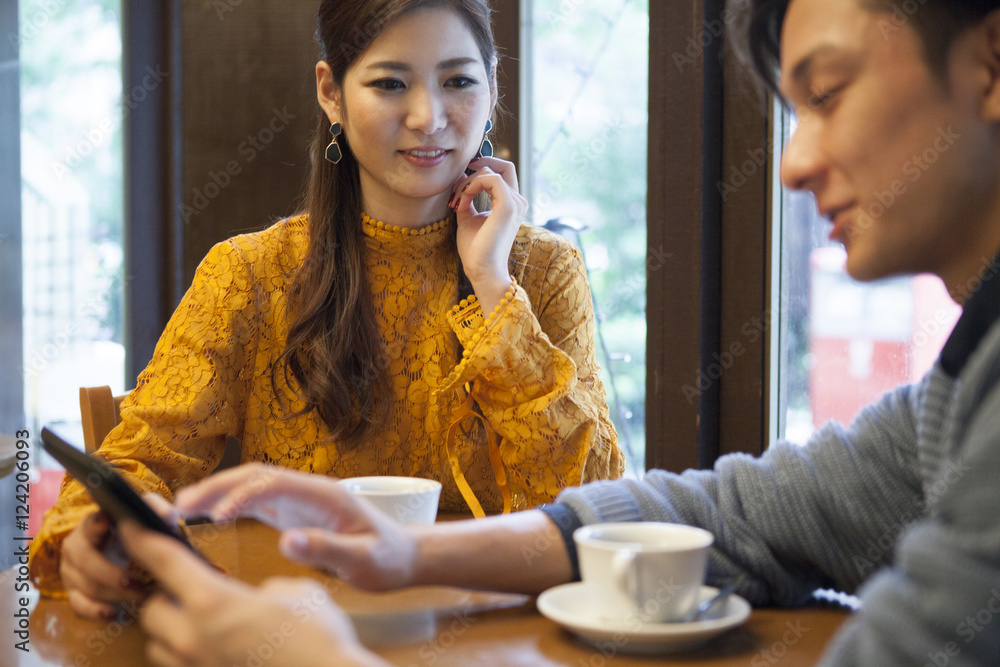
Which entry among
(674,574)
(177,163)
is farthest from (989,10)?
(177,163)

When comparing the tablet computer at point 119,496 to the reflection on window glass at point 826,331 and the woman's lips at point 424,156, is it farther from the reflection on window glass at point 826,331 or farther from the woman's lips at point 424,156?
the reflection on window glass at point 826,331

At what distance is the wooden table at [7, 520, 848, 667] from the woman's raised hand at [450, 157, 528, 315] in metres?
0.75

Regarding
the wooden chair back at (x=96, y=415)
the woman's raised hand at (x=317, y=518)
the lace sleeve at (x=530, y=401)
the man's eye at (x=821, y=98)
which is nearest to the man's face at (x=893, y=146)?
the man's eye at (x=821, y=98)

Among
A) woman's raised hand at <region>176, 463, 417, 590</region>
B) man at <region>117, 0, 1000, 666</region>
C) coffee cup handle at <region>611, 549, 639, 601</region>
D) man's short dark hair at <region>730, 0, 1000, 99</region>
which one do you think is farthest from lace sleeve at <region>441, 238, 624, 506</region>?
man's short dark hair at <region>730, 0, 1000, 99</region>

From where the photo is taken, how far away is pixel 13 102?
2.89 metres

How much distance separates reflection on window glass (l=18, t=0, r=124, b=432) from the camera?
2.94m

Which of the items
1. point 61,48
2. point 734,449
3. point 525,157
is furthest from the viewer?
point 61,48

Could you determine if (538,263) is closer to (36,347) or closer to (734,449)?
(734,449)

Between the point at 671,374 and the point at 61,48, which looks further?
the point at 61,48

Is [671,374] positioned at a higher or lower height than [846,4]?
lower

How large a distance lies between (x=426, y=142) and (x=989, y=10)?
109 centimetres

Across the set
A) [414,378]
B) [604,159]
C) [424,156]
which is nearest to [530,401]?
[414,378]

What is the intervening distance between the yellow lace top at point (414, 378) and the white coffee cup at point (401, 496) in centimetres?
46

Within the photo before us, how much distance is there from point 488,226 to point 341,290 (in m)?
0.29
